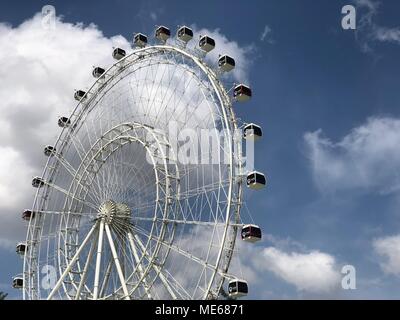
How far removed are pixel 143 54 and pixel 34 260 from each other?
21.3 meters

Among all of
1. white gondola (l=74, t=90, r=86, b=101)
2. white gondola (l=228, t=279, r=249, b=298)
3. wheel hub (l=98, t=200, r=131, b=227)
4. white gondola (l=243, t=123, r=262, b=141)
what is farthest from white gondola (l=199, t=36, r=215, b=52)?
white gondola (l=228, t=279, r=249, b=298)

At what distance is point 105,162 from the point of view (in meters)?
43.4

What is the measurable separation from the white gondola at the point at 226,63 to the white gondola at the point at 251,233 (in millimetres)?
11353

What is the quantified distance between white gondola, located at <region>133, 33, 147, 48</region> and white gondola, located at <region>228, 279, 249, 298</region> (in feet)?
74.1

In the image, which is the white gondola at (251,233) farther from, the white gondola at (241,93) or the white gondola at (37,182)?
the white gondola at (37,182)

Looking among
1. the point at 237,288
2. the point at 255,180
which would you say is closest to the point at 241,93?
the point at 255,180

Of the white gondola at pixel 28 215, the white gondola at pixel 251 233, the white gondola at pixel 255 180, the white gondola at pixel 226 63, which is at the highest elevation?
the white gondola at pixel 226 63

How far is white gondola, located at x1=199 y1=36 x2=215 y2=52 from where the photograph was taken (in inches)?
1507

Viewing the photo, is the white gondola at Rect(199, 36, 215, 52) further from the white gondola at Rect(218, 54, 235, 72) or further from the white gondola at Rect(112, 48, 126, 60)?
the white gondola at Rect(112, 48, 126, 60)

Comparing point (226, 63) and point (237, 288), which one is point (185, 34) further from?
point (237, 288)

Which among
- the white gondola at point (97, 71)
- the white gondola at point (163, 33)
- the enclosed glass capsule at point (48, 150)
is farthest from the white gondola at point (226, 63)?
the enclosed glass capsule at point (48, 150)

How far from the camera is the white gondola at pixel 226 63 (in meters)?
36.8

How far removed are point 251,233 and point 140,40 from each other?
20.7 m
